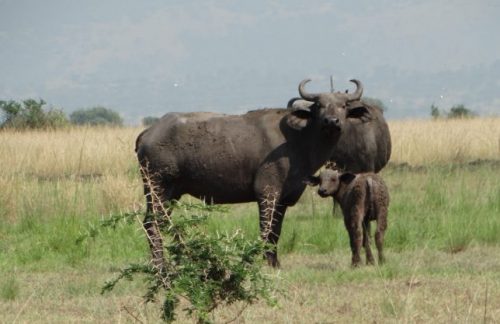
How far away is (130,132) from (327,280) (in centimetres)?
2073

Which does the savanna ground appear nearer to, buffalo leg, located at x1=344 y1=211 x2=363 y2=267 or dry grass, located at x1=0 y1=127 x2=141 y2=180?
buffalo leg, located at x1=344 y1=211 x2=363 y2=267

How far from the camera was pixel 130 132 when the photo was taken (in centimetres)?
3002

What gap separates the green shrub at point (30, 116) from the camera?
34.8 meters

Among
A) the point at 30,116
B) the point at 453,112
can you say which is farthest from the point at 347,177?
the point at 453,112

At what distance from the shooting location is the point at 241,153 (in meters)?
11.6

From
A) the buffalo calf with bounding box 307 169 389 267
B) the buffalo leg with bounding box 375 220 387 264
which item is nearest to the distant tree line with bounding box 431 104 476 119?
the buffalo calf with bounding box 307 169 389 267

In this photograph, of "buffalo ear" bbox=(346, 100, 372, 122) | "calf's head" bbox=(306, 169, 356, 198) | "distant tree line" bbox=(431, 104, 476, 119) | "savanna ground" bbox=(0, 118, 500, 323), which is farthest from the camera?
"distant tree line" bbox=(431, 104, 476, 119)

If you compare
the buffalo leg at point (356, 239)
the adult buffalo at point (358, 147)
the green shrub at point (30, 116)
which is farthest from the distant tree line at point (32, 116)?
the buffalo leg at point (356, 239)

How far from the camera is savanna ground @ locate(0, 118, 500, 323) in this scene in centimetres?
830

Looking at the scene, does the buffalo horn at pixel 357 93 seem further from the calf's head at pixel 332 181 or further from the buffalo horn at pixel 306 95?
the calf's head at pixel 332 181

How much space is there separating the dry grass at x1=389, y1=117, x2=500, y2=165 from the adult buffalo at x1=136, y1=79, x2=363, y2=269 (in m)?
12.0

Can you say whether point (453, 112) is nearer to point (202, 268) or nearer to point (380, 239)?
point (380, 239)

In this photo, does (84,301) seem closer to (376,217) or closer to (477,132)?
(376,217)

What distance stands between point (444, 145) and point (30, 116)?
53.7 ft
